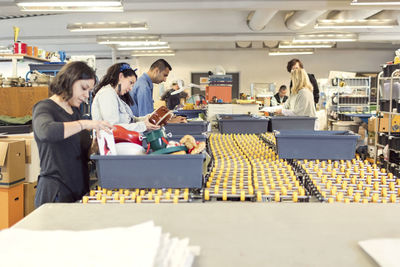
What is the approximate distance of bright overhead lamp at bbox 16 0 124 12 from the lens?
17.8 ft

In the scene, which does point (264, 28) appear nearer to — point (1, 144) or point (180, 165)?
point (1, 144)

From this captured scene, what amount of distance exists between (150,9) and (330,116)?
644cm

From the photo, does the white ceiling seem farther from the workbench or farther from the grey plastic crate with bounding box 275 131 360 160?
the workbench

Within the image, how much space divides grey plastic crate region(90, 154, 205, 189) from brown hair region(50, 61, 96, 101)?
0.66 metres

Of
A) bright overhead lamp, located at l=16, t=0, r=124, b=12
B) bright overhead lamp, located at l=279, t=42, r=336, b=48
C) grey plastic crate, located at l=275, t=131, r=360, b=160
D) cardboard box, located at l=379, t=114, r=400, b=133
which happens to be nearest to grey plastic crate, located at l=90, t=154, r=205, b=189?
grey plastic crate, located at l=275, t=131, r=360, b=160

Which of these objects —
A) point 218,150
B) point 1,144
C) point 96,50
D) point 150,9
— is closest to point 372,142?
point 150,9

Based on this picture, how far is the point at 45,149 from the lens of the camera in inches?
80.4

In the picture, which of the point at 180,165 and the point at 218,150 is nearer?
the point at 180,165

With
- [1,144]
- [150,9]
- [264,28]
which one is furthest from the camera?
[264,28]

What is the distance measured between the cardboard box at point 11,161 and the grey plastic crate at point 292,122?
7.90ft

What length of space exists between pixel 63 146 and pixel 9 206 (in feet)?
5.55

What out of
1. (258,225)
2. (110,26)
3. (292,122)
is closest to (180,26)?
(110,26)

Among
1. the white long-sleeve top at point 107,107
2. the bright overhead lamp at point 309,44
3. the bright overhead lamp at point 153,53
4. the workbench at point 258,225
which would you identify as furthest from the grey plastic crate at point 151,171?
the bright overhead lamp at point 153,53

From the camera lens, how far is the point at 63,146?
6.83ft
